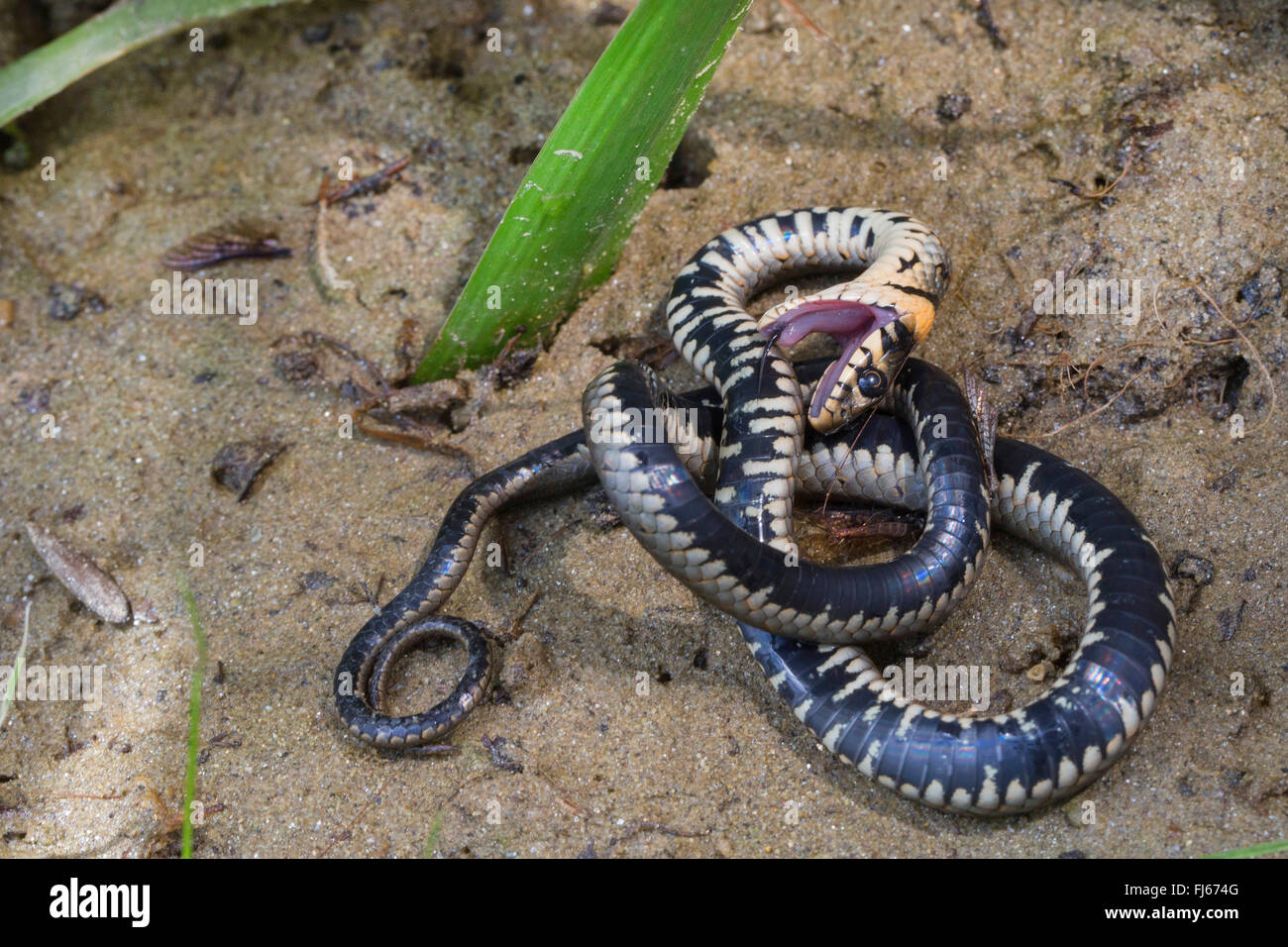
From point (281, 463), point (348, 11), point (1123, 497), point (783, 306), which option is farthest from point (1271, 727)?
point (348, 11)

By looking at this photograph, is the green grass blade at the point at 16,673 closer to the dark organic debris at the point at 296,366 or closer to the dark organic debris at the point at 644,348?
the dark organic debris at the point at 296,366

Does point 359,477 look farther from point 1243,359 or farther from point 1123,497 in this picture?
point 1243,359

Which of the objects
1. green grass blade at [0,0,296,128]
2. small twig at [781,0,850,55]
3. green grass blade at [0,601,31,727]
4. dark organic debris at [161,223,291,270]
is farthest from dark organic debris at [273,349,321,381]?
small twig at [781,0,850,55]

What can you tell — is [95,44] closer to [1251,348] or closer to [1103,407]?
[1103,407]

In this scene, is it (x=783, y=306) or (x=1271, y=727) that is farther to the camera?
(x=783, y=306)

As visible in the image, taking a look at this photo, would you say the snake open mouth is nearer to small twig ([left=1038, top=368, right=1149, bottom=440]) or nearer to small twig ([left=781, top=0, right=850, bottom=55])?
small twig ([left=1038, top=368, right=1149, bottom=440])

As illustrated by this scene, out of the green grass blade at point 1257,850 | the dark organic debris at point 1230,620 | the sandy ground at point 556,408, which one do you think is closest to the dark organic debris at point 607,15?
the sandy ground at point 556,408
